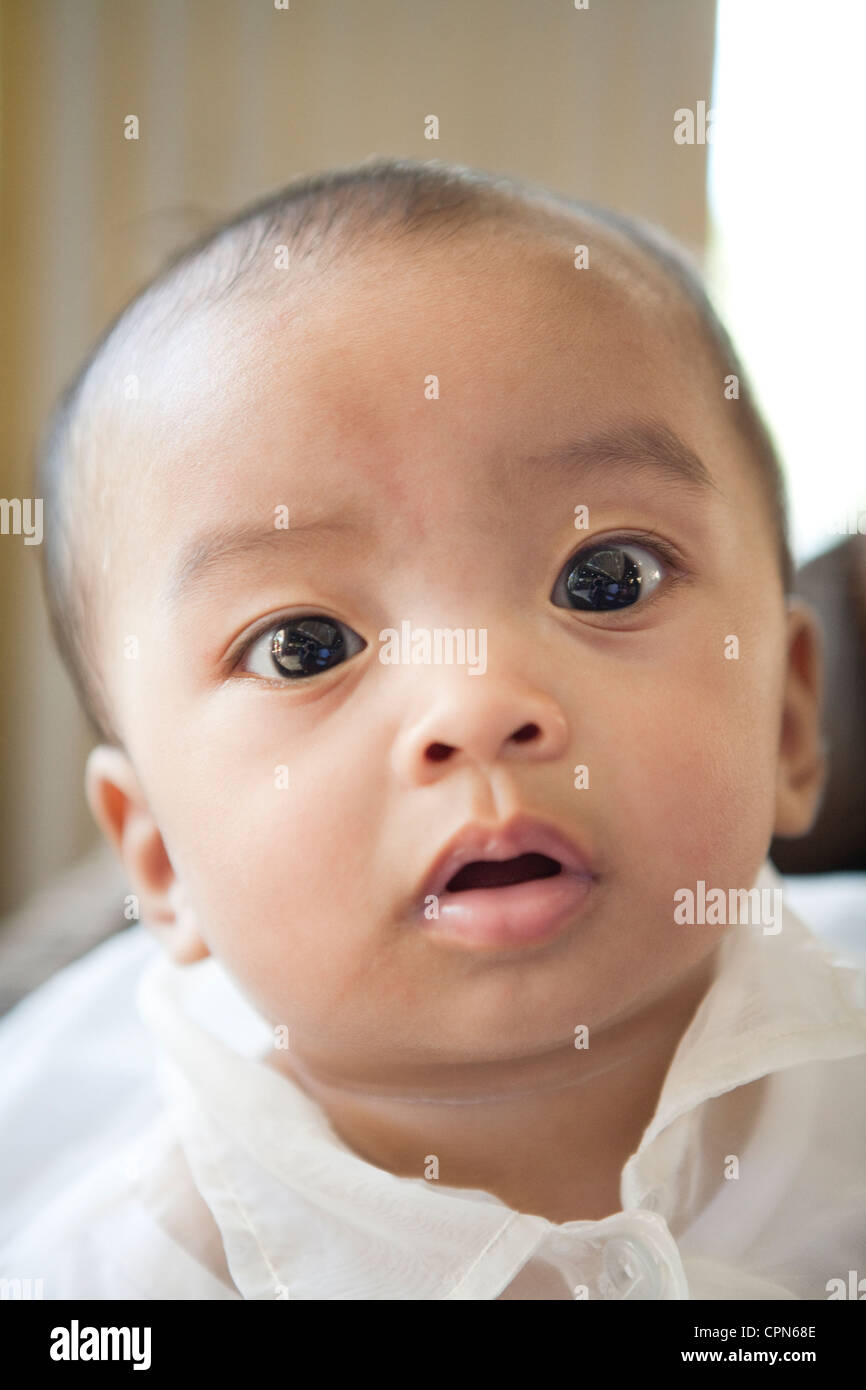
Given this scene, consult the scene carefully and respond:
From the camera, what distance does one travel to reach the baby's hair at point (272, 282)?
1.99 ft

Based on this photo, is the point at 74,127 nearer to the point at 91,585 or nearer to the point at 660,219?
the point at 660,219

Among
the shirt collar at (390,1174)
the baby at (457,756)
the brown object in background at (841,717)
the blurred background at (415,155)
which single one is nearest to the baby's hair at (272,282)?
the baby at (457,756)

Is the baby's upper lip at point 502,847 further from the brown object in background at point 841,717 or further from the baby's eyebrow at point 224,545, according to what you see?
the brown object in background at point 841,717

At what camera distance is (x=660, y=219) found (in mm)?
1237

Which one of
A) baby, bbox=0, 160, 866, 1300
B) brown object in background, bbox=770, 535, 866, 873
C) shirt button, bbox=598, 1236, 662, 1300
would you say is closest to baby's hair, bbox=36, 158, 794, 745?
baby, bbox=0, 160, 866, 1300

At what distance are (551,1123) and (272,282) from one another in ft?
1.60

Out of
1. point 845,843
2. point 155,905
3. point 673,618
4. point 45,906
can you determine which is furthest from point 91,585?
point 845,843

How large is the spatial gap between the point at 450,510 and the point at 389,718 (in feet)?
0.34

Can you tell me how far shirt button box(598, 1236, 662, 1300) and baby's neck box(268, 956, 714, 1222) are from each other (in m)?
0.06

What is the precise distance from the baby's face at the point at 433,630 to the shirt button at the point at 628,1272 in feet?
0.36

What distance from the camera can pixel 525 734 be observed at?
514 millimetres

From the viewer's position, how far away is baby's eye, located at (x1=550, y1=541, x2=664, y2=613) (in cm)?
56

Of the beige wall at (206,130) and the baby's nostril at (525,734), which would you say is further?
the beige wall at (206,130)
